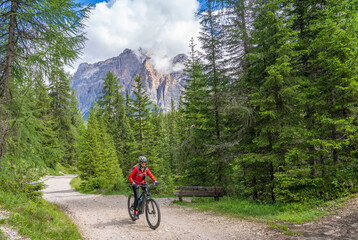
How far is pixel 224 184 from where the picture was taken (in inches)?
577

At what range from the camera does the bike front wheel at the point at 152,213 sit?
21.8 feet

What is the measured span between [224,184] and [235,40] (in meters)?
10.1

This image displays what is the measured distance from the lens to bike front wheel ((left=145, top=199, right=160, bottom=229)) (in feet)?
21.8

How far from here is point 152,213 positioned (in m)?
6.82

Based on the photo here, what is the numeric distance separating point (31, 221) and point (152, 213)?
3.42m

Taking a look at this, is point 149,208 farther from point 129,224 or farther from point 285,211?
point 285,211

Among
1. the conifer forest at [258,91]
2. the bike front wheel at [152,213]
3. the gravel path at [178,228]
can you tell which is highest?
the conifer forest at [258,91]

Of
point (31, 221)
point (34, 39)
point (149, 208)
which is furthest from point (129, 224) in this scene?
point (34, 39)

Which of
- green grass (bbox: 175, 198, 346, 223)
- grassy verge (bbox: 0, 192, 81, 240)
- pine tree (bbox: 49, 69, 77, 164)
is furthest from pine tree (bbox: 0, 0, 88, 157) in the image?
pine tree (bbox: 49, 69, 77, 164)

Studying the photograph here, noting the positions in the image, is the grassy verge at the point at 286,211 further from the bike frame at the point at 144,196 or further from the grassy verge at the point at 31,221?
the grassy verge at the point at 31,221

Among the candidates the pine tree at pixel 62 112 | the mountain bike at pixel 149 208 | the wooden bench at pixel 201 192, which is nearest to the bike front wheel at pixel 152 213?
the mountain bike at pixel 149 208

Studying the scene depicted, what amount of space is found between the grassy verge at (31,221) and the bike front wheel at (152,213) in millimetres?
2152

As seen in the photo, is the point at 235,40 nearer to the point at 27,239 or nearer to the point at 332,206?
the point at 332,206

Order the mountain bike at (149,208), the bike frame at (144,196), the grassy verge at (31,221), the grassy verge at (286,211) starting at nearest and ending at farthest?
the grassy verge at (31,221) < the mountain bike at (149,208) < the grassy verge at (286,211) < the bike frame at (144,196)
